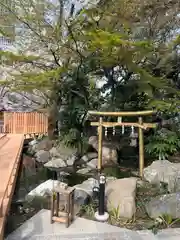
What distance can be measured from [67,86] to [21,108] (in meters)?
4.67

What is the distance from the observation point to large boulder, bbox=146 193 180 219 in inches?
142

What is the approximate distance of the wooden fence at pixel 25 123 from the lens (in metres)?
11.2

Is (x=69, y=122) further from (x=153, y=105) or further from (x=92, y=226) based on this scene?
(x=92, y=226)

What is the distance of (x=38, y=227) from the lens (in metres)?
3.28

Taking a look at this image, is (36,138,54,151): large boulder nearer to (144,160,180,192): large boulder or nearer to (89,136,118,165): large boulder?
(89,136,118,165): large boulder

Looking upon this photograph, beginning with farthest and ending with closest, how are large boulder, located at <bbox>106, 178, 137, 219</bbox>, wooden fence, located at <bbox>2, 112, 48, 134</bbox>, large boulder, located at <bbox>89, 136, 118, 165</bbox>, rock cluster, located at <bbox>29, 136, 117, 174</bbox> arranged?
wooden fence, located at <bbox>2, 112, 48, 134</bbox>
large boulder, located at <bbox>89, 136, 118, 165</bbox>
rock cluster, located at <bbox>29, 136, 117, 174</bbox>
large boulder, located at <bbox>106, 178, 137, 219</bbox>

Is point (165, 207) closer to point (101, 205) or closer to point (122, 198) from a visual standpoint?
point (122, 198)

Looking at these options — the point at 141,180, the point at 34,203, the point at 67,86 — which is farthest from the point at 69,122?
the point at 34,203

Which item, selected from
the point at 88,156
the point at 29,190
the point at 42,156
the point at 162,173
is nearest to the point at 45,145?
the point at 42,156

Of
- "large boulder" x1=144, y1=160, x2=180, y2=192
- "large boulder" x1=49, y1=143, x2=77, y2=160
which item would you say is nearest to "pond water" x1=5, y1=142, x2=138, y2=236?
"large boulder" x1=49, y1=143, x2=77, y2=160

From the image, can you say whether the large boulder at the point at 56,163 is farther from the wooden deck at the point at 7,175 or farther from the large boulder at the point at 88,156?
the wooden deck at the point at 7,175

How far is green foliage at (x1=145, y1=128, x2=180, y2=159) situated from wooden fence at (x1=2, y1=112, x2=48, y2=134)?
551cm

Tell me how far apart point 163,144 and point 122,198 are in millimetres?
4475

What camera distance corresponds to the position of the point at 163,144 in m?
7.89
